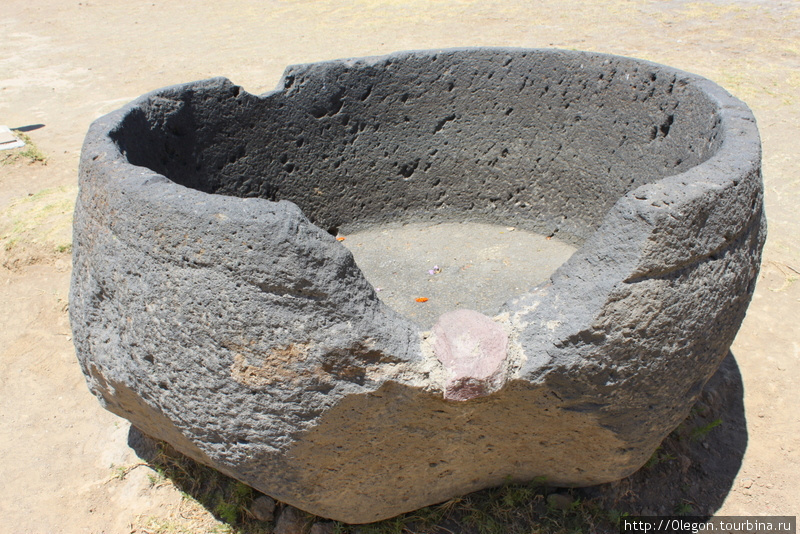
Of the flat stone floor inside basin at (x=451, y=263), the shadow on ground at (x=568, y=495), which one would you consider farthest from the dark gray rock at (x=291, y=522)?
the flat stone floor inside basin at (x=451, y=263)

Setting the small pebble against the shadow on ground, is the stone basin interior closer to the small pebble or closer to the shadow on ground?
the shadow on ground

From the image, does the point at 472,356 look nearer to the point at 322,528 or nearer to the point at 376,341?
the point at 376,341

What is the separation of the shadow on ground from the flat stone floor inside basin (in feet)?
3.05

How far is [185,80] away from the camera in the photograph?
702cm

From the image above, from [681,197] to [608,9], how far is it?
774 centimetres

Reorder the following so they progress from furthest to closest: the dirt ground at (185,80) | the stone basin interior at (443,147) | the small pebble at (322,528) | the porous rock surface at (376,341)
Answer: the stone basin interior at (443,147) < the dirt ground at (185,80) < the small pebble at (322,528) < the porous rock surface at (376,341)

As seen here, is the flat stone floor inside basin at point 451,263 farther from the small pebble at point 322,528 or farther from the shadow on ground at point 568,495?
the small pebble at point 322,528

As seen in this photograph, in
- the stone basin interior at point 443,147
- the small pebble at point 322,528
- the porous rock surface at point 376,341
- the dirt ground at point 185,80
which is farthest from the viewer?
the stone basin interior at point 443,147

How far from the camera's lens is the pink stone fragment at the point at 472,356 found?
5.89ft

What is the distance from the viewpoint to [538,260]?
142 inches

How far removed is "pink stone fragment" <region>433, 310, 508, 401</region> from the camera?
5.89 ft

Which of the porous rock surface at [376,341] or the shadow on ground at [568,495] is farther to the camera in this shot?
the shadow on ground at [568,495]

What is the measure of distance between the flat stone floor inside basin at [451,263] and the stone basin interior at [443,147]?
0.01m

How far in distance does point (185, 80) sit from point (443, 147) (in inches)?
164
